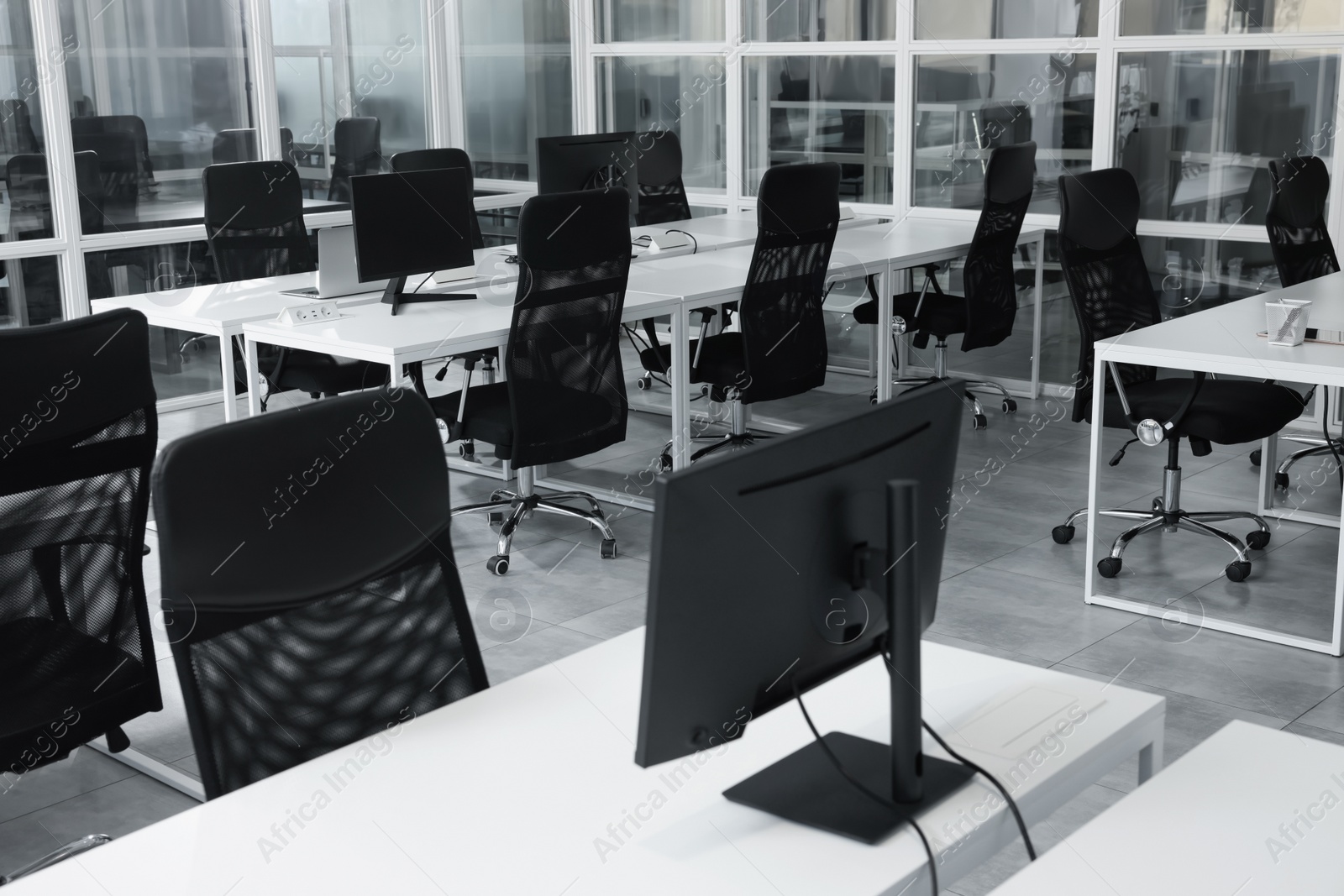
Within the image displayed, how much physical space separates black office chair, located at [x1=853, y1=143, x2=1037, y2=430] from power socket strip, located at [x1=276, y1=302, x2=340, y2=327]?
2.50m

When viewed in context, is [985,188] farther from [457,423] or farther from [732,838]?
[732,838]

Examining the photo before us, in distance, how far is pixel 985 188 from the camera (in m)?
5.55

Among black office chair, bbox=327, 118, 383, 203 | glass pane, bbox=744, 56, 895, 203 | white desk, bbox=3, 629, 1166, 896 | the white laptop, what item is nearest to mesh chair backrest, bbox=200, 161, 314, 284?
the white laptop

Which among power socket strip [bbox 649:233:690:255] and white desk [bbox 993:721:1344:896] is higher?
power socket strip [bbox 649:233:690:255]

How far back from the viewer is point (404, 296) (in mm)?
4660

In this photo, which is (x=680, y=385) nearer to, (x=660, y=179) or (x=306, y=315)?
(x=306, y=315)

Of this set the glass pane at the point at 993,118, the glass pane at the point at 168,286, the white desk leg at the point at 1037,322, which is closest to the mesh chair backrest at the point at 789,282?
the white desk leg at the point at 1037,322

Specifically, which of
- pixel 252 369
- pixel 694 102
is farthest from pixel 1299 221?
pixel 252 369

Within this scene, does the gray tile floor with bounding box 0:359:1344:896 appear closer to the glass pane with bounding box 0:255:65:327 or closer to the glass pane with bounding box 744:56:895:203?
the glass pane with bounding box 744:56:895:203

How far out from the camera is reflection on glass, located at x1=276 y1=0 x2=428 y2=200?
23.2 ft

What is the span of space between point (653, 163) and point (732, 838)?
18.0 ft

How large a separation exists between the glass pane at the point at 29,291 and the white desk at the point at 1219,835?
5568 millimetres

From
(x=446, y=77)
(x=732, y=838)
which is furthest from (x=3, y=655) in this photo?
(x=446, y=77)

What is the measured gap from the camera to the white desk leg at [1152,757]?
1.90m
